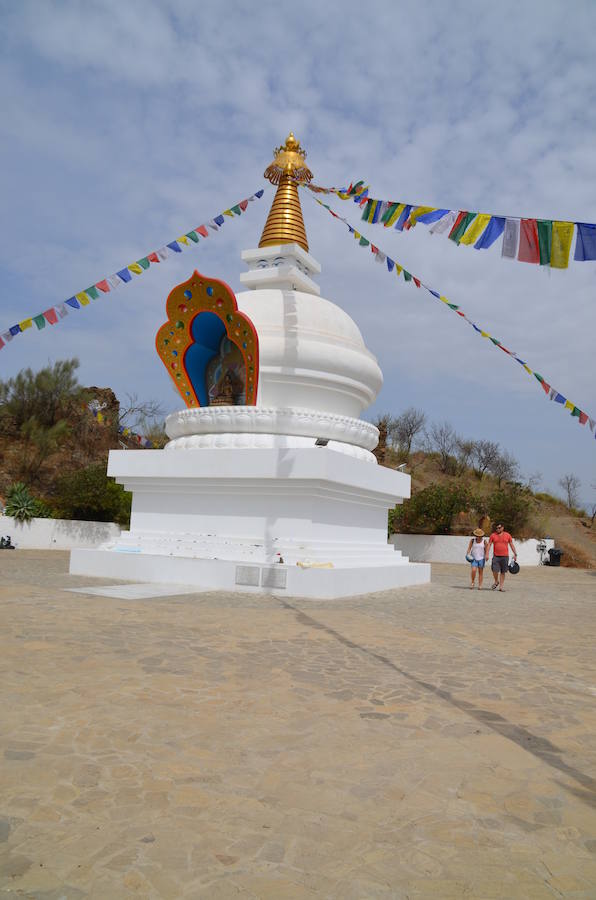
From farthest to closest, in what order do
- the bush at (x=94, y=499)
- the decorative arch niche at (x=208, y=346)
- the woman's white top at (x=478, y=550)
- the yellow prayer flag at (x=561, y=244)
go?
the bush at (x=94, y=499) → the woman's white top at (x=478, y=550) → the decorative arch niche at (x=208, y=346) → the yellow prayer flag at (x=561, y=244)

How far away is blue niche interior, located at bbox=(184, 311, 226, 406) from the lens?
1185 centimetres

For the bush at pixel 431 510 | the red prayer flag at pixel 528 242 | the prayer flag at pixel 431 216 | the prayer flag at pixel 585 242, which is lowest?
the bush at pixel 431 510

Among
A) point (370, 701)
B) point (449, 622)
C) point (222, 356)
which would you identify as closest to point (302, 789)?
point (370, 701)

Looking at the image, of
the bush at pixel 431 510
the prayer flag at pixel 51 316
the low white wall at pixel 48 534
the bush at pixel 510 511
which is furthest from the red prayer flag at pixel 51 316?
the bush at pixel 510 511

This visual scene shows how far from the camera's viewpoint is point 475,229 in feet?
25.3

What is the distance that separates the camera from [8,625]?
5.67m

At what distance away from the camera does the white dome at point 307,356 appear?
11.8 meters

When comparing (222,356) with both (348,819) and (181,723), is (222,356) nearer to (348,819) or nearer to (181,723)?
(181,723)

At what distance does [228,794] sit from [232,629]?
343 cm

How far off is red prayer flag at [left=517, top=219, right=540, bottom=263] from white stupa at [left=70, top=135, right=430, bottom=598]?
399 cm

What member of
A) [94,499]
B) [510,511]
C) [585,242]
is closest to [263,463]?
[585,242]

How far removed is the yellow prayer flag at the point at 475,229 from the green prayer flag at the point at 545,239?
0.85 m

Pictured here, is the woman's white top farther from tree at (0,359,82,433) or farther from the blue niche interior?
tree at (0,359,82,433)

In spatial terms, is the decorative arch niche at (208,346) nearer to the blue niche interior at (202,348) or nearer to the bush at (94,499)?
the blue niche interior at (202,348)
